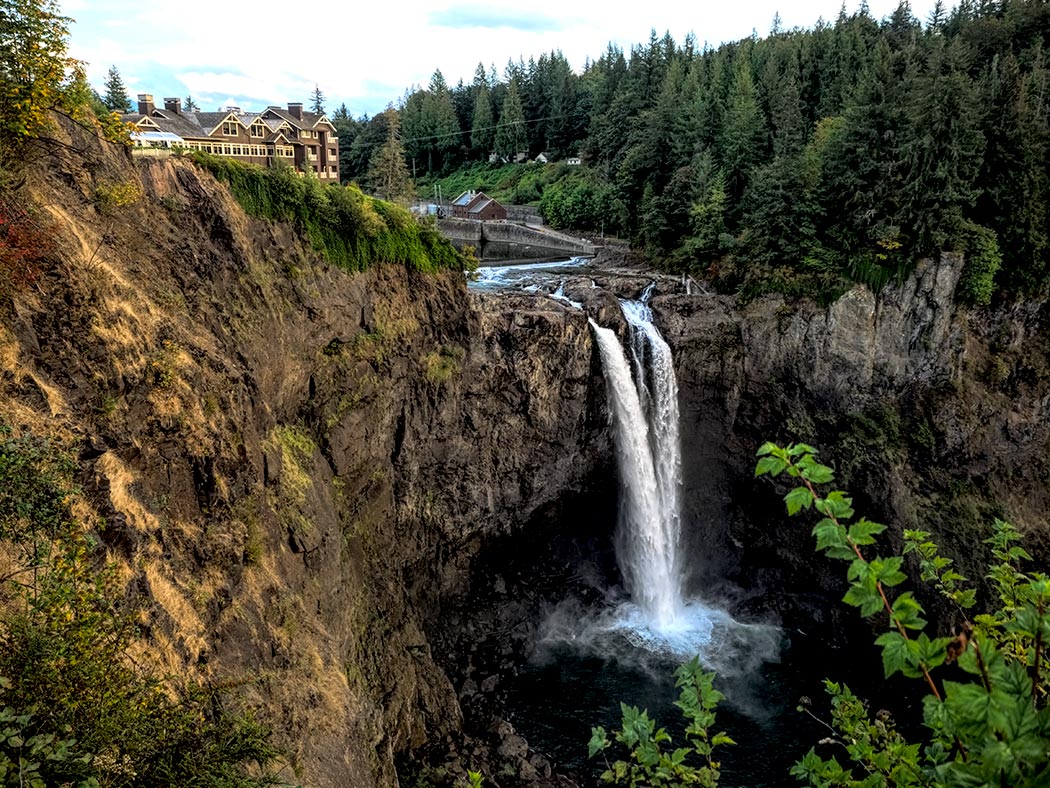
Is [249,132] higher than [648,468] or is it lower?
higher

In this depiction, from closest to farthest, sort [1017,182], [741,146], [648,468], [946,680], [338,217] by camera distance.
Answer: [946,680]
[338,217]
[648,468]
[1017,182]
[741,146]

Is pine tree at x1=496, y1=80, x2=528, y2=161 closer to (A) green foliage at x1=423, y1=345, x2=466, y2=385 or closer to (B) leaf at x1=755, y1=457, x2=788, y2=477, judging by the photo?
(A) green foliage at x1=423, y1=345, x2=466, y2=385

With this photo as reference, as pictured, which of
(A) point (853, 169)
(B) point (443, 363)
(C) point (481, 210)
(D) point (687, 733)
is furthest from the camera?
(C) point (481, 210)

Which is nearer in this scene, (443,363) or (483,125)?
(443,363)

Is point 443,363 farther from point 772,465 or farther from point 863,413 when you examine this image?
point 772,465

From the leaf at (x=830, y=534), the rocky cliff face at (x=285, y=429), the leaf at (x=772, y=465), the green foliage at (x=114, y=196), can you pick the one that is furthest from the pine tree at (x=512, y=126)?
the leaf at (x=830, y=534)

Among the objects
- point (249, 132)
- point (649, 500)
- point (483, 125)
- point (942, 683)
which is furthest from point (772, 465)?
point (483, 125)

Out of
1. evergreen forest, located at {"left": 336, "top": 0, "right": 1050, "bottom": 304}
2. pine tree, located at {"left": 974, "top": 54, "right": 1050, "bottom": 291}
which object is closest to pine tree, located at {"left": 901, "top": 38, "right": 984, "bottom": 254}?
evergreen forest, located at {"left": 336, "top": 0, "right": 1050, "bottom": 304}
